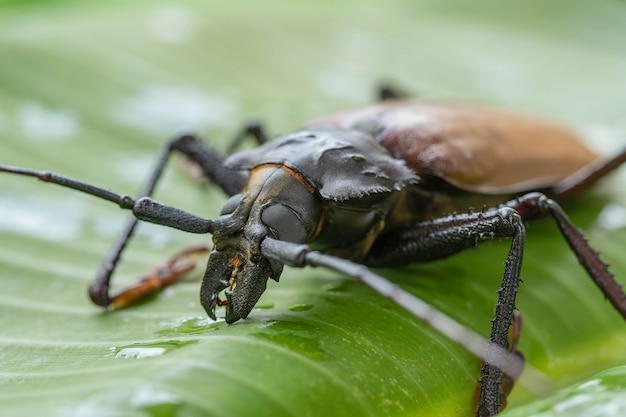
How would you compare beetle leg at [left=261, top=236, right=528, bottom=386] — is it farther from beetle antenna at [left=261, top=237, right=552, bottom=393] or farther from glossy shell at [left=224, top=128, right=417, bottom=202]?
glossy shell at [left=224, top=128, right=417, bottom=202]

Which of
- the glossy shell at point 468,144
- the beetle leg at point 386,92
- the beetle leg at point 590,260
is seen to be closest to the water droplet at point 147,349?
the glossy shell at point 468,144

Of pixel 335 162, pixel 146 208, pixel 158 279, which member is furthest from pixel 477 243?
pixel 158 279

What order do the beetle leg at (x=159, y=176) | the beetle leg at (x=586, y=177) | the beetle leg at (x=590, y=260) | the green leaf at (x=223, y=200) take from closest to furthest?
the green leaf at (x=223, y=200)
the beetle leg at (x=590, y=260)
the beetle leg at (x=159, y=176)
the beetle leg at (x=586, y=177)

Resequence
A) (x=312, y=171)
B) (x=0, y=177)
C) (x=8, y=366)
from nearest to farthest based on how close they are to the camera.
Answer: (x=8, y=366)
(x=312, y=171)
(x=0, y=177)

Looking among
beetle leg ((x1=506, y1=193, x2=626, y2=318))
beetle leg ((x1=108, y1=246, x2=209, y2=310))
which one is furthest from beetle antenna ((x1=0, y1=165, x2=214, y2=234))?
beetle leg ((x1=506, y1=193, x2=626, y2=318))

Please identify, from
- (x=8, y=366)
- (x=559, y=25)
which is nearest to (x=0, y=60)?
(x=8, y=366)

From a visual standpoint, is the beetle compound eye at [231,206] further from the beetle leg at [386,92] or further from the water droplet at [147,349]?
the beetle leg at [386,92]

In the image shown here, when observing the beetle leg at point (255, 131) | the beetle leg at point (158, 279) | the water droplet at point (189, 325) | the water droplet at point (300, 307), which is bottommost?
the beetle leg at point (158, 279)

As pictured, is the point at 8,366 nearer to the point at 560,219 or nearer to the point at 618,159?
the point at 560,219
